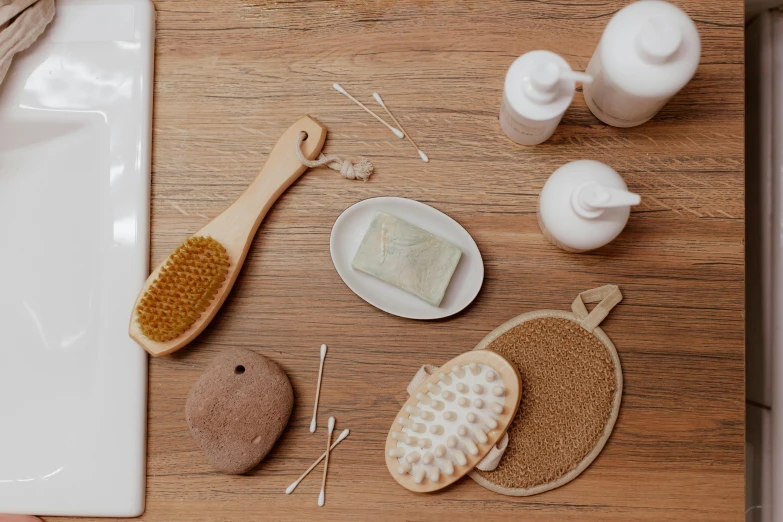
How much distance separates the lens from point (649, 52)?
1.63 feet

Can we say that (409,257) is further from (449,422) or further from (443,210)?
(449,422)

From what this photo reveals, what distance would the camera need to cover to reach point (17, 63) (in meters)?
0.67

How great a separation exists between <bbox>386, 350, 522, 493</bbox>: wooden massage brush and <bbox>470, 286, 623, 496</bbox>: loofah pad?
0.03m

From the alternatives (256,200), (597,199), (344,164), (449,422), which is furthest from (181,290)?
(597,199)

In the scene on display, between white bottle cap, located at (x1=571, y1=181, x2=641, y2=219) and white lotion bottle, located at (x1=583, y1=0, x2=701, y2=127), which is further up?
white lotion bottle, located at (x1=583, y1=0, x2=701, y2=127)

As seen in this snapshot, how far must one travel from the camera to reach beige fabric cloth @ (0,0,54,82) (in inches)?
24.8

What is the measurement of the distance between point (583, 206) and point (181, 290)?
17.0 inches

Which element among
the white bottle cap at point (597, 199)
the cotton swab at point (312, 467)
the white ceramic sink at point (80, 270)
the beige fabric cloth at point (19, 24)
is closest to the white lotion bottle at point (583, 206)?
the white bottle cap at point (597, 199)

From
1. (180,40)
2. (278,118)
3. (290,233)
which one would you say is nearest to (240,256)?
(290,233)

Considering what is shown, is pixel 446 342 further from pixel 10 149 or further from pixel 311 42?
pixel 10 149

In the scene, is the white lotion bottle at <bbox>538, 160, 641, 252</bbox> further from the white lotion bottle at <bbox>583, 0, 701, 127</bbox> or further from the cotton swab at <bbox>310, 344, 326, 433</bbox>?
the cotton swab at <bbox>310, 344, 326, 433</bbox>

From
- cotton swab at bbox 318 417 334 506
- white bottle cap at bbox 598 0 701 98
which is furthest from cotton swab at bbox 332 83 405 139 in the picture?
cotton swab at bbox 318 417 334 506

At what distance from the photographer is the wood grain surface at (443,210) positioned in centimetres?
64

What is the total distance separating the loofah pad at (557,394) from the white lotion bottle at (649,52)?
0.74ft
